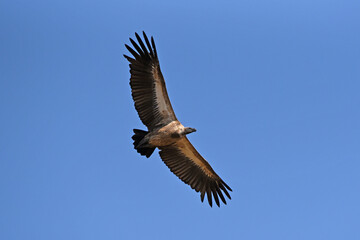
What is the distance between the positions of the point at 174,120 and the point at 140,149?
3.51 feet

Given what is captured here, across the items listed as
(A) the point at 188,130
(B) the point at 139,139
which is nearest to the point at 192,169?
(A) the point at 188,130

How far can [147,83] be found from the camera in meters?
11.6

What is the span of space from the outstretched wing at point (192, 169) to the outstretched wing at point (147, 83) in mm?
1050

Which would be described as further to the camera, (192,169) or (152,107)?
(192,169)

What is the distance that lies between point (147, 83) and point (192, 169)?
2.76 meters

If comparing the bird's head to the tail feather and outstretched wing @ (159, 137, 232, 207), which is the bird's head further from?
the tail feather

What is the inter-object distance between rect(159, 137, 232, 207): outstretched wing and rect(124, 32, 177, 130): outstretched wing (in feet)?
3.44

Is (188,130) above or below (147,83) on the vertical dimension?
below

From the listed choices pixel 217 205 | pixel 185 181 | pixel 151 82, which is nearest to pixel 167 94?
pixel 151 82

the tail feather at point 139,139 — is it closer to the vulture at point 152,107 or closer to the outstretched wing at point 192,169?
the vulture at point 152,107

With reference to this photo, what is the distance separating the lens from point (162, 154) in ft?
41.4

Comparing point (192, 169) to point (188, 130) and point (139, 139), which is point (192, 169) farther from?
point (139, 139)

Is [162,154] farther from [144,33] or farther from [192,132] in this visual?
[144,33]

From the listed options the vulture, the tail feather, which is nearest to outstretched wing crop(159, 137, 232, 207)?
the vulture
